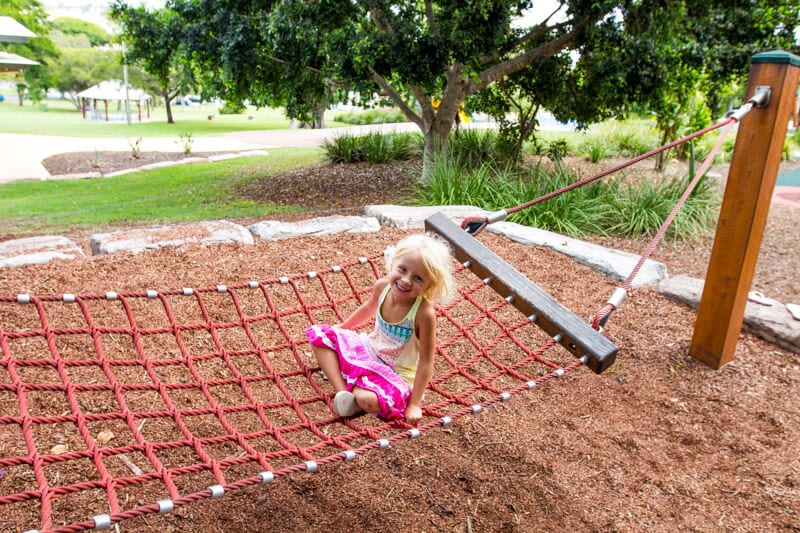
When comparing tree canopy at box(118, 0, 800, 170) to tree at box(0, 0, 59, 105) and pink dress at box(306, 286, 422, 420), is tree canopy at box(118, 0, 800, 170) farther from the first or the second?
tree at box(0, 0, 59, 105)

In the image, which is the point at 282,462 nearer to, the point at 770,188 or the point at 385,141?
the point at 770,188

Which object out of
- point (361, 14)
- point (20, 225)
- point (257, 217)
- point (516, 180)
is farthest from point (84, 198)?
point (516, 180)

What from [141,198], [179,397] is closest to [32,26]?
[141,198]

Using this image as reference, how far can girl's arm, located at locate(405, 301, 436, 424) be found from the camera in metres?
1.77

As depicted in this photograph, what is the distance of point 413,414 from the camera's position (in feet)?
5.77

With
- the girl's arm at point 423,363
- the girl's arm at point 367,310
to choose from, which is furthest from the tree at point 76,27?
the girl's arm at point 423,363

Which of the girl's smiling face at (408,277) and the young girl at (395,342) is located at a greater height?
the girl's smiling face at (408,277)

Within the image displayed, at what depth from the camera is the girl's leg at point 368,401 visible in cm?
174

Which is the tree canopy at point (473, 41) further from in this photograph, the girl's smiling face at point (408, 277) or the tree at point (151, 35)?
the girl's smiling face at point (408, 277)

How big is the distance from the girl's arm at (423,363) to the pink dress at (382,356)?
34mm

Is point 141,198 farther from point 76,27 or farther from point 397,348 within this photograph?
point 76,27

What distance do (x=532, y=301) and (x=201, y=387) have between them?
112cm

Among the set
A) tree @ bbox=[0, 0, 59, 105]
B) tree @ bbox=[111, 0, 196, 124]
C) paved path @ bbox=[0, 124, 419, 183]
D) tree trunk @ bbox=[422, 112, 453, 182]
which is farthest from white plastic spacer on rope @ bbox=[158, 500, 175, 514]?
tree @ bbox=[0, 0, 59, 105]

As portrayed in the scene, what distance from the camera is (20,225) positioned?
5.95 metres
